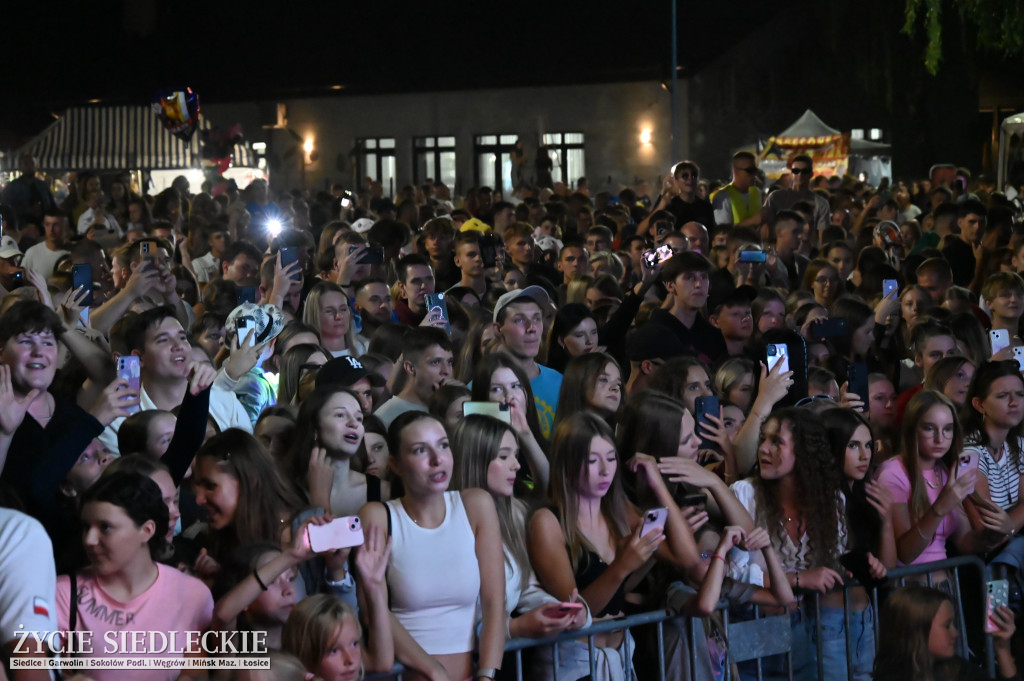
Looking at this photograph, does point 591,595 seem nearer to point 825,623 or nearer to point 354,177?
point 825,623

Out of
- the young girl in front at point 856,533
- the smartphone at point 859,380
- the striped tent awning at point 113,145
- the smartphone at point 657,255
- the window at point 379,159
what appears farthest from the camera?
the window at point 379,159

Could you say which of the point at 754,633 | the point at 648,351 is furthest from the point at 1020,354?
the point at 754,633

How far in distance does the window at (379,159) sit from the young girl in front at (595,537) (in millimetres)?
28298

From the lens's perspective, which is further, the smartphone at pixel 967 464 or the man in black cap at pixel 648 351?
the man in black cap at pixel 648 351

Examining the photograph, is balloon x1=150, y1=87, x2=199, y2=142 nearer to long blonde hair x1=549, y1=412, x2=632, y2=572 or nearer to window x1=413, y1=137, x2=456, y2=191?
long blonde hair x1=549, y1=412, x2=632, y2=572

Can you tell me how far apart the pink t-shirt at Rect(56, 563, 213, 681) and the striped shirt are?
3770 mm

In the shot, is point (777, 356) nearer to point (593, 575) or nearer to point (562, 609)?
point (593, 575)

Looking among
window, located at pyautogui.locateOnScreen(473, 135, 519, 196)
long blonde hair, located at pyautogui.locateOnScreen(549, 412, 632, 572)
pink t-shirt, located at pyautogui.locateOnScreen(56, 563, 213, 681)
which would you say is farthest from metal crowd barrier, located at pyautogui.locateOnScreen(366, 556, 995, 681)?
window, located at pyautogui.locateOnScreen(473, 135, 519, 196)

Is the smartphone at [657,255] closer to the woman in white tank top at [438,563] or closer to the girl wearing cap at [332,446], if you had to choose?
the girl wearing cap at [332,446]

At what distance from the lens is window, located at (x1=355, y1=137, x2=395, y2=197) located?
32750mm

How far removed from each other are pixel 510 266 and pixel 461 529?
5172mm

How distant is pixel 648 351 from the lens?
711 centimetres

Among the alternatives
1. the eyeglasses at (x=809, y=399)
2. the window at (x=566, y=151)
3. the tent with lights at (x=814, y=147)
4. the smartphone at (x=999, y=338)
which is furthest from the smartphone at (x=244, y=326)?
the window at (x=566, y=151)

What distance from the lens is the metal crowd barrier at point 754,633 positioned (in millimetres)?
4578
